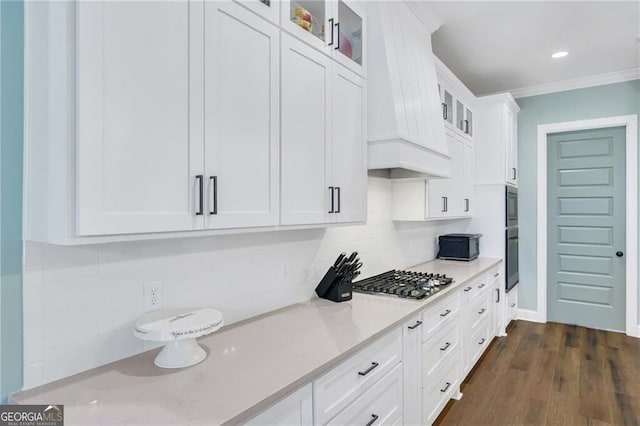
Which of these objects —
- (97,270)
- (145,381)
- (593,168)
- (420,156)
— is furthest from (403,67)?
(593,168)

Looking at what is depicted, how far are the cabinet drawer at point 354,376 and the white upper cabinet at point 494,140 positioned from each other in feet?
9.66

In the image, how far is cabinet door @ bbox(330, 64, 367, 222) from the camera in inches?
76.3

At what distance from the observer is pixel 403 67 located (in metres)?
2.34

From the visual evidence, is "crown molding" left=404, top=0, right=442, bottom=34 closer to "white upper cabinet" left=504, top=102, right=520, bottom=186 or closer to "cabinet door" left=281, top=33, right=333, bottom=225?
"cabinet door" left=281, top=33, right=333, bottom=225

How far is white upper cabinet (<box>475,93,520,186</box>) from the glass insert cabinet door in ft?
8.50


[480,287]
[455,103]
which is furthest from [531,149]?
[480,287]

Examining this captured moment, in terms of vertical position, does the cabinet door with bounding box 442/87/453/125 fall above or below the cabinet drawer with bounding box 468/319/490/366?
above

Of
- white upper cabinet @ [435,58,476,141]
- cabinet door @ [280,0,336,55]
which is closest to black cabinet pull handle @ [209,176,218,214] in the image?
cabinet door @ [280,0,336,55]

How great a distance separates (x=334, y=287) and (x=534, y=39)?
9.41 ft

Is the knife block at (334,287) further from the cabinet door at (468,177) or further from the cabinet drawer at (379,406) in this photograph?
the cabinet door at (468,177)

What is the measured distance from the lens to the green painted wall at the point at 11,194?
3.59ft

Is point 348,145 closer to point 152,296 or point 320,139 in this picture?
point 320,139

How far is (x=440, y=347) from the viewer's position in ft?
8.00

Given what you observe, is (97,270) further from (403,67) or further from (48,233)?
(403,67)
